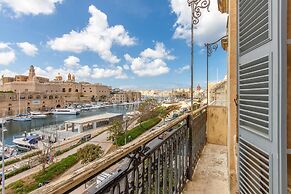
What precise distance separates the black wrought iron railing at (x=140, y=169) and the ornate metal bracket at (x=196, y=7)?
5.21 ft

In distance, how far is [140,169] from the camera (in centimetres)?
153

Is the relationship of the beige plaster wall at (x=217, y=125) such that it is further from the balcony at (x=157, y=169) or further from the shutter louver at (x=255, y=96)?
the shutter louver at (x=255, y=96)

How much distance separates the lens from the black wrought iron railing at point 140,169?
0.82m

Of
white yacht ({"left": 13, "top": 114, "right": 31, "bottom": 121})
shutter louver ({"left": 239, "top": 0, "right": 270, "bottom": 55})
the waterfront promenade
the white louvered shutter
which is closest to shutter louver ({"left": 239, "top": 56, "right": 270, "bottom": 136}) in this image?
the white louvered shutter

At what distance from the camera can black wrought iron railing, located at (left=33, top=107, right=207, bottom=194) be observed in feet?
2.70

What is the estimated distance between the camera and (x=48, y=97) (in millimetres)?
63531

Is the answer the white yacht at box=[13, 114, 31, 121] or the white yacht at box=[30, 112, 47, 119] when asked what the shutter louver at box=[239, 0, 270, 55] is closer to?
the white yacht at box=[13, 114, 31, 121]

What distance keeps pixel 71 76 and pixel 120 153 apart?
297ft

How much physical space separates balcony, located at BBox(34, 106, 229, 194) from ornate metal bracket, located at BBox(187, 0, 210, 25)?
63.2 inches

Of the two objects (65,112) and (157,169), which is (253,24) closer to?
(157,169)

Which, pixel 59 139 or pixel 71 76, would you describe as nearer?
pixel 59 139

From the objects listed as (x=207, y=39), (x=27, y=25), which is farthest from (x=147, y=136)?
(x=27, y=25)

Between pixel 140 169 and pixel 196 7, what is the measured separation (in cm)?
304

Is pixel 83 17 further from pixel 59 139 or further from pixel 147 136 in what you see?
pixel 147 136
